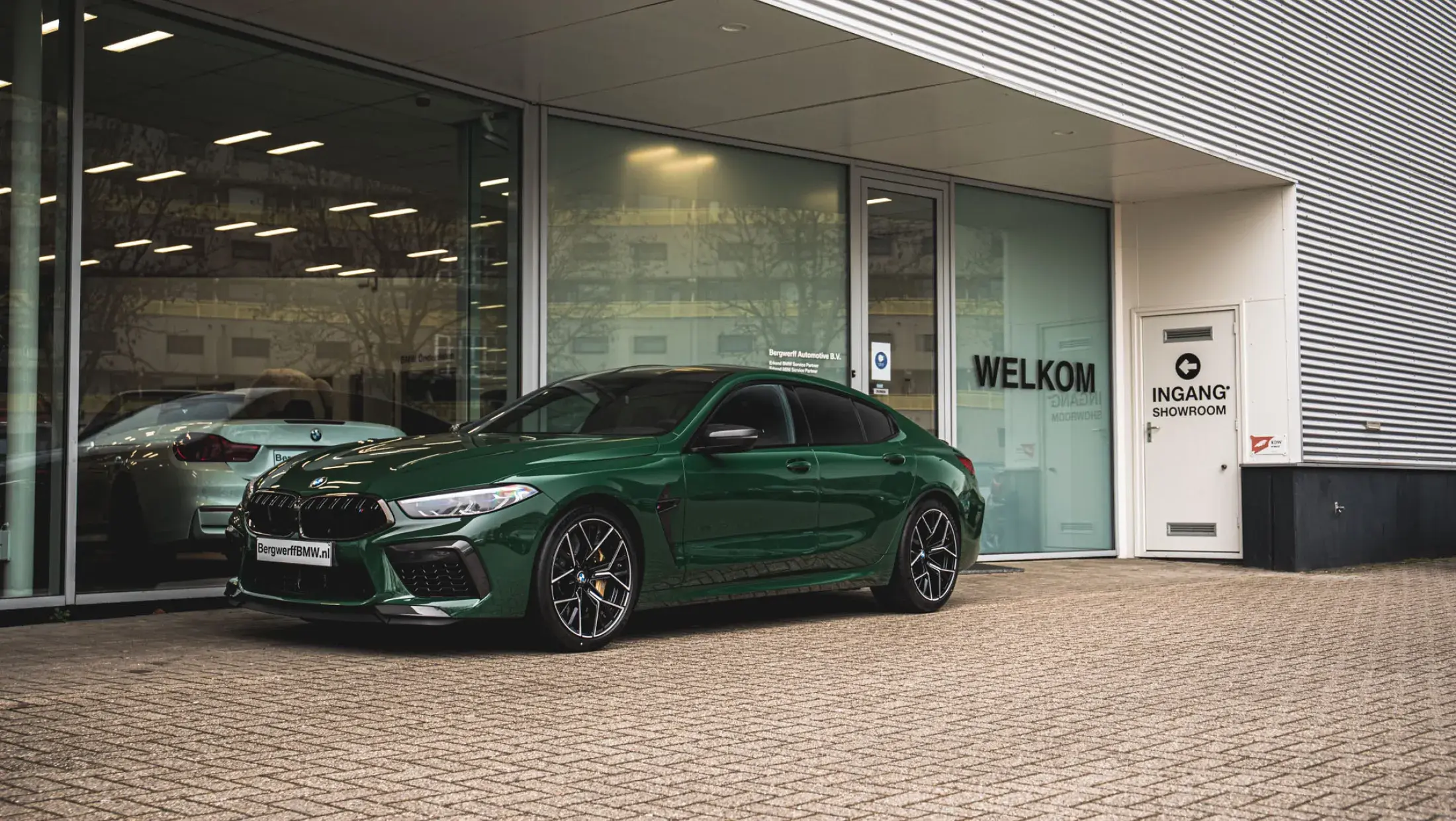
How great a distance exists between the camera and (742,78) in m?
11.6

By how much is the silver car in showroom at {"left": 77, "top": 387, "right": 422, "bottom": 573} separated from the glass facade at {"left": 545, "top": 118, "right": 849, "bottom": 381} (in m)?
2.89

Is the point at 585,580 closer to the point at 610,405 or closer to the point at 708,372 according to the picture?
the point at 610,405

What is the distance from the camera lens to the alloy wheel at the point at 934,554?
9.99 m

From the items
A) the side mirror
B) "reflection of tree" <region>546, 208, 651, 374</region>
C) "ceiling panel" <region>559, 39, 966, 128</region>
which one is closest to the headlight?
the side mirror

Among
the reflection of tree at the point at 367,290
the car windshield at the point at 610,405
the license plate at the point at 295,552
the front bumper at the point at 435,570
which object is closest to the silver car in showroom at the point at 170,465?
the reflection of tree at the point at 367,290

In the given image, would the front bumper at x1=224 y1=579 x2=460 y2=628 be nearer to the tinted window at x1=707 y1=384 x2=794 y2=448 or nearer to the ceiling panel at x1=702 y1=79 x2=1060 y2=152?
the tinted window at x1=707 y1=384 x2=794 y2=448

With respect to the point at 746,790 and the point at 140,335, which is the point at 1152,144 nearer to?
the point at 140,335

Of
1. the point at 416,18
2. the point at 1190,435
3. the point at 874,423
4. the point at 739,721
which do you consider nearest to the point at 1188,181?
the point at 1190,435

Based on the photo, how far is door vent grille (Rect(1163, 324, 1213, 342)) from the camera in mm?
16469

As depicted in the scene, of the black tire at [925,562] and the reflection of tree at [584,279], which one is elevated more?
the reflection of tree at [584,279]

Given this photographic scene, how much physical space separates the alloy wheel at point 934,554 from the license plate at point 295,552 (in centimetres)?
410

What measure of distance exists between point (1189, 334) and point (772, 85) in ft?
23.1

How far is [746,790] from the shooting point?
180 inches

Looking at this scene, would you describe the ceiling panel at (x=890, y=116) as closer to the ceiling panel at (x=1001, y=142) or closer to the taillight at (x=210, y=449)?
the ceiling panel at (x=1001, y=142)
